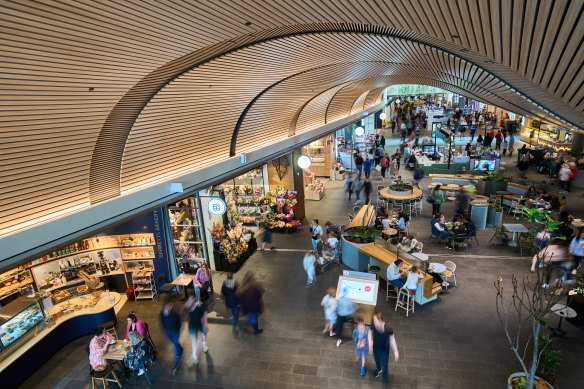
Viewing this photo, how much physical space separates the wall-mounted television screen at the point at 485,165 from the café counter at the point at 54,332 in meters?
18.0

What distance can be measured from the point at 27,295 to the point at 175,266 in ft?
12.0

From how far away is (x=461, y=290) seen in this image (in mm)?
9438

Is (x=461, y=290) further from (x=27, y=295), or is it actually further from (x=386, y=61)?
(x=27, y=295)

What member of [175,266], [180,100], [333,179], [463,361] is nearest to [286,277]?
[175,266]

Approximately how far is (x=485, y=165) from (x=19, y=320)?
2013 cm

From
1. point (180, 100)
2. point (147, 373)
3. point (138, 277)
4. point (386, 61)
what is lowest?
point (147, 373)

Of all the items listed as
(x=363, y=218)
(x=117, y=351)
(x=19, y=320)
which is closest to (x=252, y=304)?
(x=117, y=351)

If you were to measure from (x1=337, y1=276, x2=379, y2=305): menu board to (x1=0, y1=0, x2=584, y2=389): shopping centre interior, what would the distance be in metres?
0.05

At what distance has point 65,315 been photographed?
8539 millimetres

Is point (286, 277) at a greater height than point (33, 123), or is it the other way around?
point (33, 123)

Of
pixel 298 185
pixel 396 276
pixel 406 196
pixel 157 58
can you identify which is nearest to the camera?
pixel 157 58

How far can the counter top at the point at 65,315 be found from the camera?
718cm

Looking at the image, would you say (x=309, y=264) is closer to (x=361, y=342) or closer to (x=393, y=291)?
(x=393, y=291)

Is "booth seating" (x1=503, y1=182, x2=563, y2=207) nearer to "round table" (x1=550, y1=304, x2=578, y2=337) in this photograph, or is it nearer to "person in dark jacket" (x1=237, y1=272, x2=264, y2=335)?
"round table" (x1=550, y1=304, x2=578, y2=337)
